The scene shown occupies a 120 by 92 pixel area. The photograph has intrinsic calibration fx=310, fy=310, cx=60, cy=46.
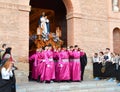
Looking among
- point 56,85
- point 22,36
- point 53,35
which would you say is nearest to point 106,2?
point 53,35

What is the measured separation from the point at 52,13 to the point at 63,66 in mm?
6446

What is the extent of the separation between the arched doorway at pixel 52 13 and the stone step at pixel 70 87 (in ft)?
19.1

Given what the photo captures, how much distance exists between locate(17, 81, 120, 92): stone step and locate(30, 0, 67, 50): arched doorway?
229 inches

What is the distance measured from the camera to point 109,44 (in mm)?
19672

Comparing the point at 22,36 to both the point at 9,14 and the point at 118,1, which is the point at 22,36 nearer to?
the point at 9,14

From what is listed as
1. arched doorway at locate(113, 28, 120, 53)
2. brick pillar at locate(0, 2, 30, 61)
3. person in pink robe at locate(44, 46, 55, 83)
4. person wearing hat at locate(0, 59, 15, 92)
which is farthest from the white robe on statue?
person wearing hat at locate(0, 59, 15, 92)

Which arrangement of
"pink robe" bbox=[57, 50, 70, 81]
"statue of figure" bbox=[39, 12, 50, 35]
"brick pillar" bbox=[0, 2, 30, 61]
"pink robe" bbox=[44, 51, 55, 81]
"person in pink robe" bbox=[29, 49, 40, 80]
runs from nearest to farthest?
"pink robe" bbox=[44, 51, 55, 81] < "pink robe" bbox=[57, 50, 70, 81] < "brick pillar" bbox=[0, 2, 30, 61] < "person in pink robe" bbox=[29, 49, 40, 80] < "statue of figure" bbox=[39, 12, 50, 35]

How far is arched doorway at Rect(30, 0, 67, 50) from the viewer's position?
2042 centimetres

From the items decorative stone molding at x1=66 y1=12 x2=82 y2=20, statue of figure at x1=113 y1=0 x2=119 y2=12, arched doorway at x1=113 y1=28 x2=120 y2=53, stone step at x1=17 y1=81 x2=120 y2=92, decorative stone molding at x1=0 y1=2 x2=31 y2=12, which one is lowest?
stone step at x1=17 y1=81 x2=120 y2=92

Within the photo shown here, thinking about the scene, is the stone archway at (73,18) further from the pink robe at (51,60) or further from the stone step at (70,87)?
the stone step at (70,87)

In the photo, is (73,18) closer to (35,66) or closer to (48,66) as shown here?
(35,66)

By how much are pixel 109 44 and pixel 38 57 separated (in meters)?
6.08

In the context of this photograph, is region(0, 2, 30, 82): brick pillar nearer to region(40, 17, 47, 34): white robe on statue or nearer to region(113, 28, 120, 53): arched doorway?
region(40, 17, 47, 34): white robe on statue

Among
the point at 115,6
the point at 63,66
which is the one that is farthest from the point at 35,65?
the point at 115,6
